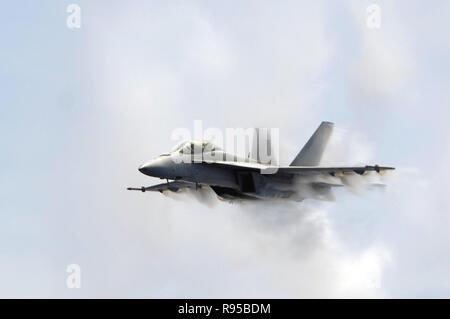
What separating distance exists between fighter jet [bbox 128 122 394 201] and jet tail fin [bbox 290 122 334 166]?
374 centimetres

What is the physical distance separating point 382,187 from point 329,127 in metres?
7.34

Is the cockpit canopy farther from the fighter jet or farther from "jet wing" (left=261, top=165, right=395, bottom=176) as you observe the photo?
"jet wing" (left=261, top=165, right=395, bottom=176)

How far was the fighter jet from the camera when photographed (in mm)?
49500

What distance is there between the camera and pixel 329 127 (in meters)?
57.8

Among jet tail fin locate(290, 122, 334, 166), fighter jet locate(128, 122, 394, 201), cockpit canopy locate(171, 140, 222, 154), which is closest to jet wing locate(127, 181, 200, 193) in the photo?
fighter jet locate(128, 122, 394, 201)

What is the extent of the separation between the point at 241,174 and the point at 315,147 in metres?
7.74

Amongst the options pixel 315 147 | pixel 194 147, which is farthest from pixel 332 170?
pixel 194 147

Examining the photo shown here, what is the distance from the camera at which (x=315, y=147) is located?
5672 centimetres

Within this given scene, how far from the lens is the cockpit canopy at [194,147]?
5044 cm
